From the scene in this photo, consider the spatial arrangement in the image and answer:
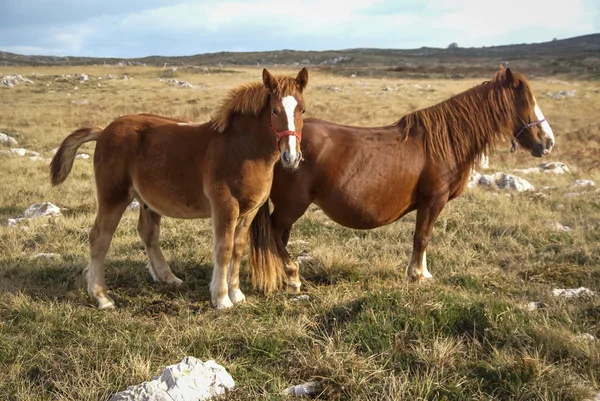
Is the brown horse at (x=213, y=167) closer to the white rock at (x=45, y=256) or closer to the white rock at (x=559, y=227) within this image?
the white rock at (x=45, y=256)

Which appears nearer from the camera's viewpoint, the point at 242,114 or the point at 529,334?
the point at 529,334

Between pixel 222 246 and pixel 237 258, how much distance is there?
1.30 feet

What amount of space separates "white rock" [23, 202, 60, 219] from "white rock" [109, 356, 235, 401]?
570 cm

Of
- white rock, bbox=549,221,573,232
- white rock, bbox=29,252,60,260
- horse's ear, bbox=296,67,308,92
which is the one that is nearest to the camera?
horse's ear, bbox=296,67,308,92

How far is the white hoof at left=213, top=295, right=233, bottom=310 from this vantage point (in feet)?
15.9

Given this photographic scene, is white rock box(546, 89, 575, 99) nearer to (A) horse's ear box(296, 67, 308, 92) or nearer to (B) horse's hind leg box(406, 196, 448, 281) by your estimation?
(B) horse's hind leg box(406, 196, 448, 281)

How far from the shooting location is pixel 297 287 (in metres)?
5.38

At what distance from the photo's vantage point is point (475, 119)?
5668 mm

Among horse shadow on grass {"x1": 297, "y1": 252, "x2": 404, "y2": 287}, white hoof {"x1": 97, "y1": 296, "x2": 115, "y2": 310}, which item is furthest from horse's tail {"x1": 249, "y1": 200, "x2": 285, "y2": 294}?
white hoof {"x1": 97, "y1": 296, "x2": 115, "y2": 310}

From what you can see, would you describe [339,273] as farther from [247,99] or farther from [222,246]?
[247,99]

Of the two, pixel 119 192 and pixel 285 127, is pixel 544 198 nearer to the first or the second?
pixel 285 127

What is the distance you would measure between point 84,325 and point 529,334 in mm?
3763

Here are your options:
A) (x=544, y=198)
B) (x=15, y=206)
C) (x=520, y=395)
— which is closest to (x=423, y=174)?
(x=520, y=395)

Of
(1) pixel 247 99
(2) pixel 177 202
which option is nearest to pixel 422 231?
(1) pixel 247 99
